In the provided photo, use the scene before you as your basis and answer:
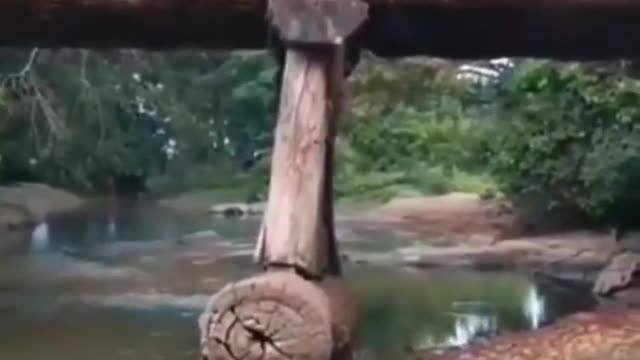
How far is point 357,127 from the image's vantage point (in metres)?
24.9

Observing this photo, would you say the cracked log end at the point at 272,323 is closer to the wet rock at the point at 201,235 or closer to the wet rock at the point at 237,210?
the wet rock at the point at 201,235

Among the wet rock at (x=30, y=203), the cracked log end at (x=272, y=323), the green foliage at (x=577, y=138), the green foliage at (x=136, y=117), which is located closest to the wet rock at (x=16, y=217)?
the wet rock at (x=30, y=203)

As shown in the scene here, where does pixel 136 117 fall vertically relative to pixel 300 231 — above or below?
above

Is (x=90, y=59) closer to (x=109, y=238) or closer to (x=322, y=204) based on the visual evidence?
(x=109, y=238)

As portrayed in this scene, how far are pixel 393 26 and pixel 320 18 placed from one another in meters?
2.33

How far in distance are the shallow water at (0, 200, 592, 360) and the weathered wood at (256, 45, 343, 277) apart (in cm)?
283

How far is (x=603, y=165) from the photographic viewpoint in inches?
594

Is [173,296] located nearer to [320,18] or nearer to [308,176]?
[308,176]

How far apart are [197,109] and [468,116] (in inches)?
193

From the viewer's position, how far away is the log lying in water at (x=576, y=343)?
6680 mm

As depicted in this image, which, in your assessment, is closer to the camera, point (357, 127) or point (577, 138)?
point (577, 138)

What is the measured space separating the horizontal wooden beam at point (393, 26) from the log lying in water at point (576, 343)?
1.77 metres

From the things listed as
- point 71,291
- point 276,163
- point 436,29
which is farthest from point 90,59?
point 276,163

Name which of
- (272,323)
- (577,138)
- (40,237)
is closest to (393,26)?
(272,323)
